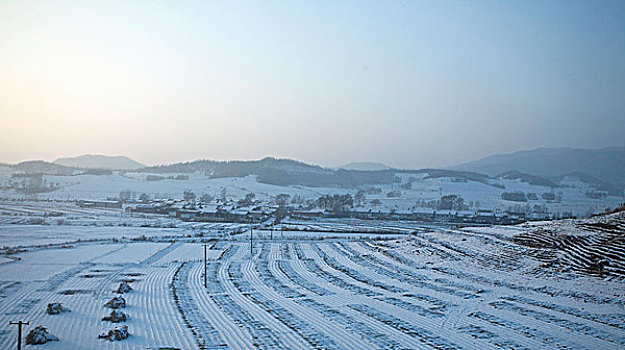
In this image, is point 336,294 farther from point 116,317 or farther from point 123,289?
point 123,289

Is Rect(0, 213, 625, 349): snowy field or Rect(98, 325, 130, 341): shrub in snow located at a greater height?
Rect(98, 325, 130, 341): shrub in snow

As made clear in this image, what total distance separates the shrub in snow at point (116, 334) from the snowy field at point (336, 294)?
0.58ft

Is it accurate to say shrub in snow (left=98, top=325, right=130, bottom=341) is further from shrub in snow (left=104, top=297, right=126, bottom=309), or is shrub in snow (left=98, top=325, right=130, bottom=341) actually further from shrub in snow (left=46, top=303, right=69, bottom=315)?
shrub in snow (left=46, top=303, right=69, bottom=315)

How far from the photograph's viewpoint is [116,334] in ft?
30.8

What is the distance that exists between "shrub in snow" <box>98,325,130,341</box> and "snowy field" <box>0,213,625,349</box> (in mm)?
177

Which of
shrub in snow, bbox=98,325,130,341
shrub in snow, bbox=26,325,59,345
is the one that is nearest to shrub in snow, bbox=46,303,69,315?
shrub in snow, bbox=26,325,59,345

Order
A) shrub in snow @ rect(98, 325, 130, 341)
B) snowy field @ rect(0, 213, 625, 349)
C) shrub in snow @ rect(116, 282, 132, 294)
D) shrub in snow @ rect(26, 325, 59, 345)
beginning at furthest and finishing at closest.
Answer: shrub in snow @ rect(116, 282, 132, 294), snowy field @ rect(0, 213, 625, 349), shrub in snow @ rect(98, 325, 130, 341), shrub in snow @ rect(26, 325, 59, 345)

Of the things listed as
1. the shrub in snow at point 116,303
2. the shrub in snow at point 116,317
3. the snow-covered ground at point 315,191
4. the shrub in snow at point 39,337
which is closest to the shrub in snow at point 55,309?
the shrub in snow at point 116,303

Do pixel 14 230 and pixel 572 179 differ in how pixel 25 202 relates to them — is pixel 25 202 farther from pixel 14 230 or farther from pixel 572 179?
pixel 572 179

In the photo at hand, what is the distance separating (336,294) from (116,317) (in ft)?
21.0

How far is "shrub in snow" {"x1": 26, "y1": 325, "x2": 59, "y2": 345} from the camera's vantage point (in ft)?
29.2

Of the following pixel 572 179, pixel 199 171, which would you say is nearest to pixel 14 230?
pixel 199 171

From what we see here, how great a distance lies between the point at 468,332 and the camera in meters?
10.1

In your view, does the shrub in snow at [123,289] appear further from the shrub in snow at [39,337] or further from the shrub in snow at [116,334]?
the shrub in snow at [39,337]
